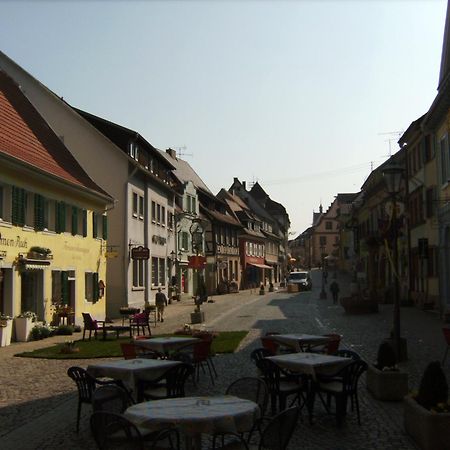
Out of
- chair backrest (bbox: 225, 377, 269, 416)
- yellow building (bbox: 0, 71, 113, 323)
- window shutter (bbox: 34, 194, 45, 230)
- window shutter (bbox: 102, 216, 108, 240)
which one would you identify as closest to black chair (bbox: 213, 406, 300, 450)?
chair backrest (bbox: 225, 377, 269, 416)

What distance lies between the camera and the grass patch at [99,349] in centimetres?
1730

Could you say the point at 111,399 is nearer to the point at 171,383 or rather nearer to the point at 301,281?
the point at 171,383

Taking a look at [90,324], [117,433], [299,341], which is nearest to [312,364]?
[299,341]

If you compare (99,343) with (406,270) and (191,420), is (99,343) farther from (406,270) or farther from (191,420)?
(406,270)

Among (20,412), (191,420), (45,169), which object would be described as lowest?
(20,412)

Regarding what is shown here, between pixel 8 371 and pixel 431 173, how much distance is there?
69.4ft

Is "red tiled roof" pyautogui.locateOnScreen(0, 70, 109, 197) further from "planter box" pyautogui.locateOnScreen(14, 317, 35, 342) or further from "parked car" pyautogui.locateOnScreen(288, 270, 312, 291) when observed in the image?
"parked car" pyautogui.locateOnScreen(288, 270, 312, 291)

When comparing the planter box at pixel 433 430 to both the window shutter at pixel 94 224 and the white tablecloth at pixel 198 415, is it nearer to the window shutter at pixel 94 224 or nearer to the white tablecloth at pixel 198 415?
the white tablecloth at pixel 198 415

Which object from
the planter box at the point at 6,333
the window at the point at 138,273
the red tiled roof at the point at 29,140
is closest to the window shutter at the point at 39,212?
Result: the red tiled roof at the point at 29,140

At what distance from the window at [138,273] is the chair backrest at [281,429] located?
2911cm

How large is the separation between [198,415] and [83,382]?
3588mm

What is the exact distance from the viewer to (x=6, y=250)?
20.9m

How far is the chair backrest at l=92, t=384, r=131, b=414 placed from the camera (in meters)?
7.88

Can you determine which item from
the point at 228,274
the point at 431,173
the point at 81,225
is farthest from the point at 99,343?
the point at 228,274
